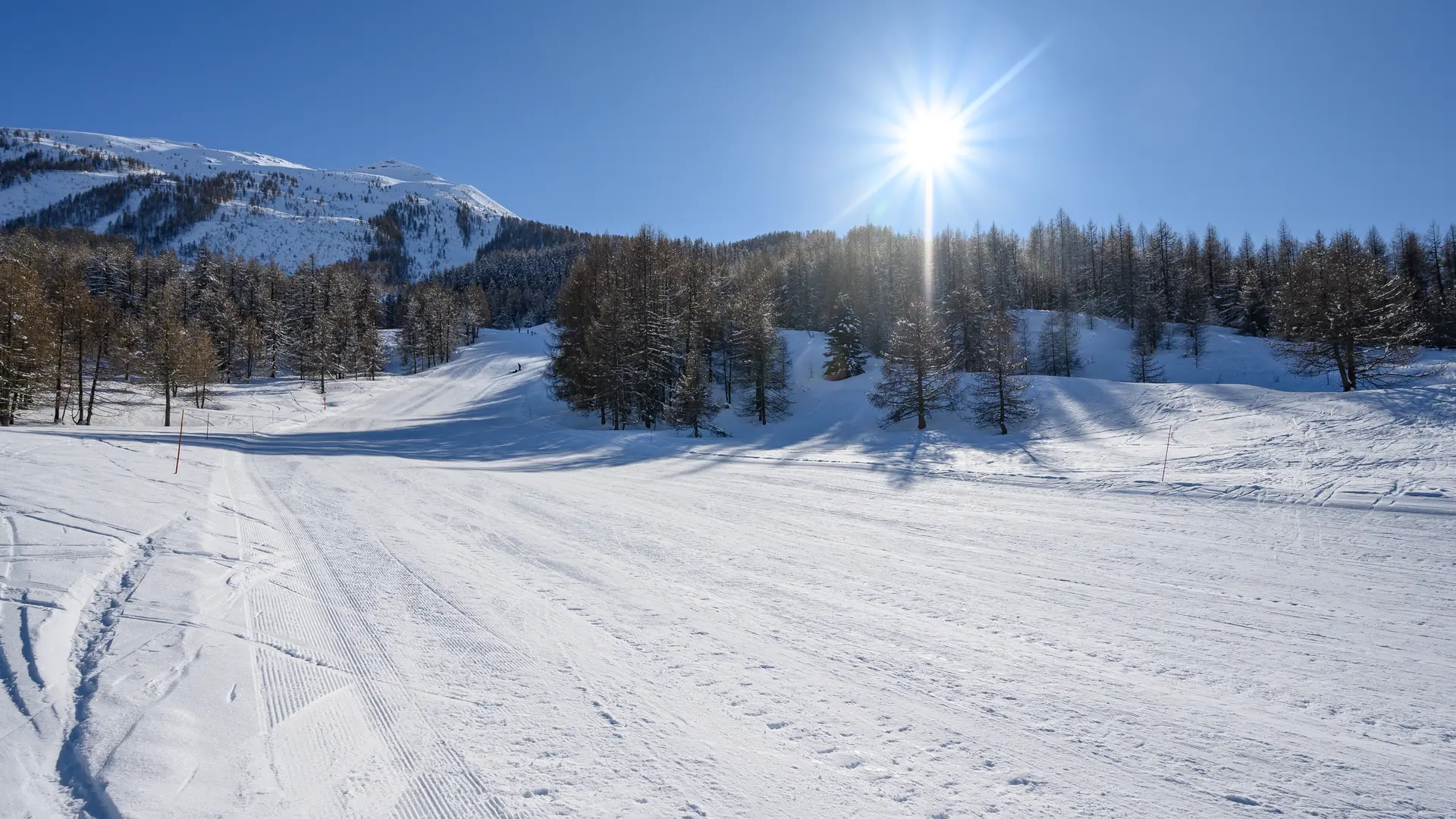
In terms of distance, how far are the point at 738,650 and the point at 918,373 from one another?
2556 centimetres

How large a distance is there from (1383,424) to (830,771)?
65.7 feet

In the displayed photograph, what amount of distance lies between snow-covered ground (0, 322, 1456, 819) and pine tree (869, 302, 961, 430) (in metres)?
17.4

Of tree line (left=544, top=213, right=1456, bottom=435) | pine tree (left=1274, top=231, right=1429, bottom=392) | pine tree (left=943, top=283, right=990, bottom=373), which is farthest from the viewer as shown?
pine tree (left=943, top=283, right=990, bottom=373)

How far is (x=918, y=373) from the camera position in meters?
27.7

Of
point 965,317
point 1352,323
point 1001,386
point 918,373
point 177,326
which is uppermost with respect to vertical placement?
point 965,317

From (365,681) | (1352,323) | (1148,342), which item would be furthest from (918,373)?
(1148,342)

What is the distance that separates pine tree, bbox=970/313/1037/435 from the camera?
86.1 ft

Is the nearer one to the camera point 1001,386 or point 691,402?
point 1001,386

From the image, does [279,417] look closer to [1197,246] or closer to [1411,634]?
[1411,634]

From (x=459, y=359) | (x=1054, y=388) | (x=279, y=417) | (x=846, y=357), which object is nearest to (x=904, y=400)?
(x=1054, y=388)

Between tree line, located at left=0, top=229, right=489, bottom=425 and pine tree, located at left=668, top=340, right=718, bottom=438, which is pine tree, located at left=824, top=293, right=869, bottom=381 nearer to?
pine tree, located at left=668, top=340, right=718, bottom=438

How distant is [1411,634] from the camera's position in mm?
4301

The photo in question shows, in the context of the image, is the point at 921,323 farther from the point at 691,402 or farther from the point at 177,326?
the point at 177,326

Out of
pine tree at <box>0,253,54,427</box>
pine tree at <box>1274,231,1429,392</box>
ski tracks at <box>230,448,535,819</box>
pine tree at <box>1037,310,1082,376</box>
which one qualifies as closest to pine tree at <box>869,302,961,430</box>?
pine tree at <box>1274,231,1429,392</box>
